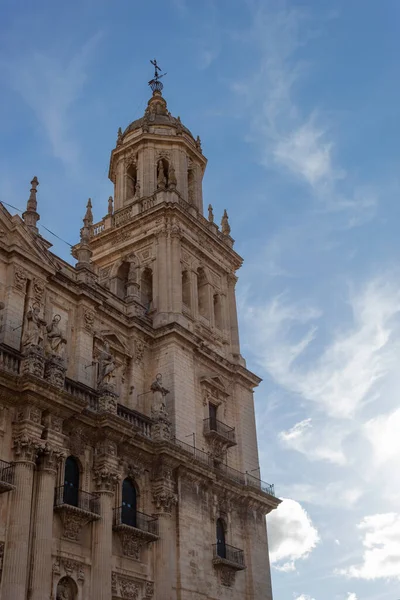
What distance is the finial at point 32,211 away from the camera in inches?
1195

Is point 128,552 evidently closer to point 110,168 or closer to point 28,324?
point 28,324

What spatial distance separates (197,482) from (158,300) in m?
8.82

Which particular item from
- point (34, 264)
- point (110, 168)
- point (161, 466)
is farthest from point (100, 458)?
point (110, 168)

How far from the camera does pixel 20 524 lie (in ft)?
74.0

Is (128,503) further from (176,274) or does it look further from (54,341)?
(176,274)

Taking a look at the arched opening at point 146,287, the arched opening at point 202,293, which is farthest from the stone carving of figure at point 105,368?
the arched opening at point 202,293

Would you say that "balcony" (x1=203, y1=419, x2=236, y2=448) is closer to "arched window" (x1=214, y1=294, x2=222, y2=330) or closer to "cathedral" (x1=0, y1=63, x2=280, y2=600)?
"cathedral" (x1=0, y1=63, x2=280, y2=600)

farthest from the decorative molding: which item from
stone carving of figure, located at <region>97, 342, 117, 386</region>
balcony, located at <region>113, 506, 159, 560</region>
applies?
balcony, located at <region>113, 506, 159, 560</region>

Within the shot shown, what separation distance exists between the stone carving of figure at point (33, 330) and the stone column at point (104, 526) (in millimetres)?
4623

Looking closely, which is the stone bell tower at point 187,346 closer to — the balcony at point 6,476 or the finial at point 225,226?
the finial at point 225,226

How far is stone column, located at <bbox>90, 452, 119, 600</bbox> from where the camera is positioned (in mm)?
24844

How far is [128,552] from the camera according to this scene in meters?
27.1

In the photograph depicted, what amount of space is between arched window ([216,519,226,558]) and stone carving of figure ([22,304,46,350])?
11.6 meters

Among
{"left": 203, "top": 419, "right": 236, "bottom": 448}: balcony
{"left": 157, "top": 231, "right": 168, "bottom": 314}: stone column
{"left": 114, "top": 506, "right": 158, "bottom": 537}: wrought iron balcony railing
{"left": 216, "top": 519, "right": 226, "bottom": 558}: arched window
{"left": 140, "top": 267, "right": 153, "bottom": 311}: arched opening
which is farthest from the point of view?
{"left": 140, "top": 267, "right": 153, "bottom": 311}: arched opening
